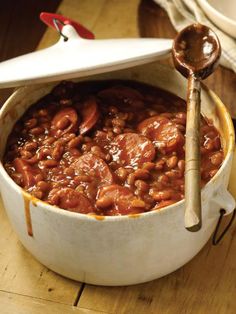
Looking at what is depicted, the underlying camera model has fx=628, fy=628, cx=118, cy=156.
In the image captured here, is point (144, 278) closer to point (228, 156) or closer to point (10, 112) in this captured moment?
point (228, 156)

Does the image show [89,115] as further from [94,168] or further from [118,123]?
[94,168]

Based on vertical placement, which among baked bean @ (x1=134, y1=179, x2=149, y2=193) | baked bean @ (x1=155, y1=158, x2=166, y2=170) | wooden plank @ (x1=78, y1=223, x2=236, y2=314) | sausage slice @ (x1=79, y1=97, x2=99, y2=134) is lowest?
wooden plank @ (x1=78, y1=223, x2=236, y2=314)

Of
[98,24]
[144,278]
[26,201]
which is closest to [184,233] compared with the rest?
[144,278]

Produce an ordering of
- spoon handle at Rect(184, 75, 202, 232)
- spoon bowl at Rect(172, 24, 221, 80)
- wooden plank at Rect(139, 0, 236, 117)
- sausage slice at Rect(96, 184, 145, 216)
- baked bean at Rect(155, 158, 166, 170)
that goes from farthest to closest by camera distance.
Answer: wooden plank at Rect(139, 0, 236, 117), spoon bowl at Rect(172, 24, 221, 80), baked bean at Rect(155, 158, 166, 170), sausage slice at Rect(96, 184, 145, 216), spoon handle at Rect(184, 75, 202, 232)

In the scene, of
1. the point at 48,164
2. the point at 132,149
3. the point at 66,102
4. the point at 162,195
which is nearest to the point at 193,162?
the point at 162,195

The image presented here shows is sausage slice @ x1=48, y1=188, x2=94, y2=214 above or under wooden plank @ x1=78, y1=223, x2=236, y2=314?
above

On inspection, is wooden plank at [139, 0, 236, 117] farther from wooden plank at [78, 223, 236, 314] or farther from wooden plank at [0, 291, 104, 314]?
wooden plank at [0, 291, 104, 314]

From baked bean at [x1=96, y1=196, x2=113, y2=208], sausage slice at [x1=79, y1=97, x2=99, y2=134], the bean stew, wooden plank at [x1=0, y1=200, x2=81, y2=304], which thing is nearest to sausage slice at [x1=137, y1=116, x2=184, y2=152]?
the bean stew
